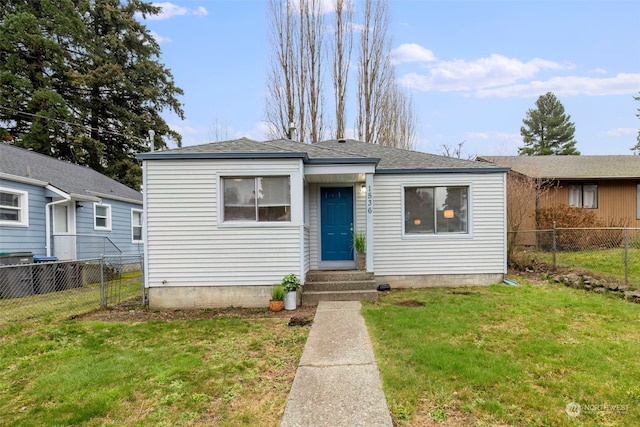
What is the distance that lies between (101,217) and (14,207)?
336 centimetres

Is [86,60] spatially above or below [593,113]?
above

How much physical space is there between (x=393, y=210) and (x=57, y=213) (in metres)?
11.0

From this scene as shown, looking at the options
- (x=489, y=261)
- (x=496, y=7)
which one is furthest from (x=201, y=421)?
(x=496, y=7)

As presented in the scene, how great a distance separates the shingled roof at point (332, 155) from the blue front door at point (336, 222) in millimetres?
1089

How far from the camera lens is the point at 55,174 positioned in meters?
11.8

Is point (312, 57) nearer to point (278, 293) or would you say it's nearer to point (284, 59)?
point (284, 59)

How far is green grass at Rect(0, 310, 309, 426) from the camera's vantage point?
2832mm

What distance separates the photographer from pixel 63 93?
20766mm

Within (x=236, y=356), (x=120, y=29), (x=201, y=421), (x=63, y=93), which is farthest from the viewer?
→ (x=120, y=29)

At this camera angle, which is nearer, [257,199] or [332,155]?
[257,199]

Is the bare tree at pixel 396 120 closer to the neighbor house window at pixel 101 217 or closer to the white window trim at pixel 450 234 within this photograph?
the white window trim at pixel 450 234

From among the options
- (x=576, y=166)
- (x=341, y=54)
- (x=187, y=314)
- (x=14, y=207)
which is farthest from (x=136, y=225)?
(x=576, y=166)

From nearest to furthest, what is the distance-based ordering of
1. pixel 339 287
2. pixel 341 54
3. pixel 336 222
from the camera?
1. pixel 339 287
2. pixel 336 222
3. pixel 341 54

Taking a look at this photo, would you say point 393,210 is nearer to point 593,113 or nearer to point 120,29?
point 593,113
